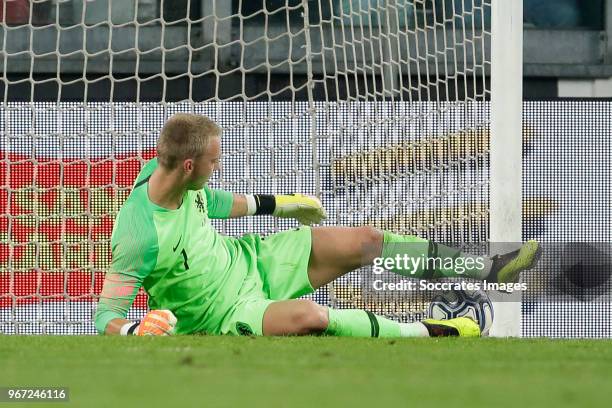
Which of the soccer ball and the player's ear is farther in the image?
the soccer ball

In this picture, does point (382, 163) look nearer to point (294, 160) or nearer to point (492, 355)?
point (294, 160)

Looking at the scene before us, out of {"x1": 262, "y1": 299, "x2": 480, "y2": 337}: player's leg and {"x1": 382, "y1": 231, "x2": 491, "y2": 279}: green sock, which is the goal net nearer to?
{"x1": 382, "y1": 231, "x2": 491, "y2": 279}: green sock

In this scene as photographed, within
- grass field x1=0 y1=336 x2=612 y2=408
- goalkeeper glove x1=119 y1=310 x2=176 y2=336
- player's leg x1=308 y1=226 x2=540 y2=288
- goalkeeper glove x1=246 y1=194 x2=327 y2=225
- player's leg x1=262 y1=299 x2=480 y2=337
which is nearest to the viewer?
grass field x1=0 y1=336 x2=612 y2=408

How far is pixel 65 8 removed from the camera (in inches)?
609

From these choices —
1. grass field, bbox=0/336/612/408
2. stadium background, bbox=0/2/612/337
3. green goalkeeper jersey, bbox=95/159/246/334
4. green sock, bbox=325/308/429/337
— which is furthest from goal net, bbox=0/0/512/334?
grass field, bbox=0/336/612/408

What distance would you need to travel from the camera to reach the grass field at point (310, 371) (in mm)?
3344

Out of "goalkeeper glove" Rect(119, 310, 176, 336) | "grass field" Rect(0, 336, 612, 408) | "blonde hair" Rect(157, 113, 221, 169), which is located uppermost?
"blonde hair" Rect(157, 113, 221, 169)

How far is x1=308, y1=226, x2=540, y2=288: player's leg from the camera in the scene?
6.24m

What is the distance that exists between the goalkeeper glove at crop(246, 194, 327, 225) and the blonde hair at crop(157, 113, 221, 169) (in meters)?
0.68

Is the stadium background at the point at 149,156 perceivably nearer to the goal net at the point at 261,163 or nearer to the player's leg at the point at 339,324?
the goal net at the point at 261,163

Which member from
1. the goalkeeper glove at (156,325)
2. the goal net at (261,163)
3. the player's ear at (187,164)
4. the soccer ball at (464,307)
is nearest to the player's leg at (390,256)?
the soccer ball at (464,307)

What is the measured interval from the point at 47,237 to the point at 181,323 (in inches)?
66.7

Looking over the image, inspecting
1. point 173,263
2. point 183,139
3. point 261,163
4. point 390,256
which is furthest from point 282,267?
point 261,163

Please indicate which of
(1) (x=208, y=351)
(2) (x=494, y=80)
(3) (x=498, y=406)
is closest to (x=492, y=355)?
(1) (x=208, y=351)
